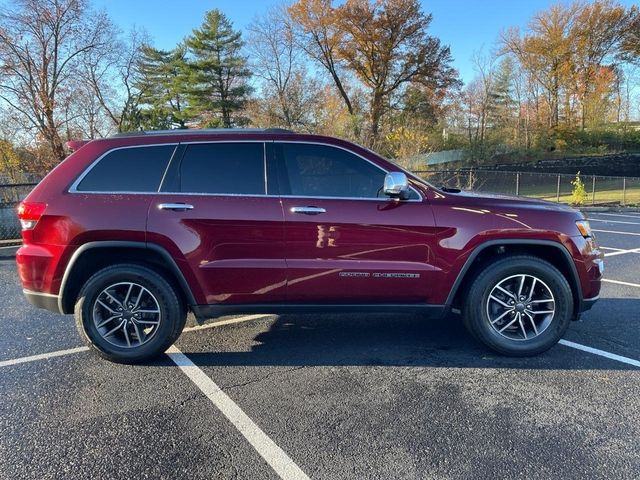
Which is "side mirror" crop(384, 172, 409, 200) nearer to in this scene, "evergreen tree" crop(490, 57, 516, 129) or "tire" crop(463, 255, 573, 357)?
"tire" crop(463, 255, 573, 357)

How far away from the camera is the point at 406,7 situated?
31.7 metres

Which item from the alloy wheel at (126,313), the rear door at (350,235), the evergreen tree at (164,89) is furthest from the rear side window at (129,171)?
the evergreen tree at (164,89)

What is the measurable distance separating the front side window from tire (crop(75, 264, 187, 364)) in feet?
4.43

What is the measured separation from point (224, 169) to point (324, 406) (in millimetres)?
1986

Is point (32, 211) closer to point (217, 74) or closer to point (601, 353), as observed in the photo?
point (601, 353)

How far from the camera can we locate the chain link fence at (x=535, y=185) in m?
19.0

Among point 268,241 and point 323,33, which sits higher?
point 323,33

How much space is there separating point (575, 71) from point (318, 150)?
46.3 m

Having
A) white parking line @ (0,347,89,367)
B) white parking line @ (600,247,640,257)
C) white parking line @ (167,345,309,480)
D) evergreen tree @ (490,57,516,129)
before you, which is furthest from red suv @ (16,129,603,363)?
evergreen tree @ (490,57,516,129)

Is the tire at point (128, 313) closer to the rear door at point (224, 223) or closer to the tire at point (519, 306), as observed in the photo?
the rear door at point (224, 223)

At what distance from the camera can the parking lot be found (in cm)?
232

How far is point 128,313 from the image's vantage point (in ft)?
11.4

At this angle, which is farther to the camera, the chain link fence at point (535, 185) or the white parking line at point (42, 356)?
the chain link fence at point (535, 185)

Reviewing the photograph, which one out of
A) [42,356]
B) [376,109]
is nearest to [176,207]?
[42,356]
